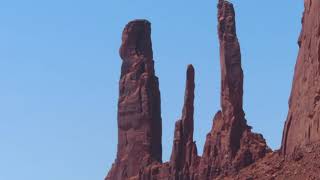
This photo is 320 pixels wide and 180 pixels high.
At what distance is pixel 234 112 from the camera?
433ft

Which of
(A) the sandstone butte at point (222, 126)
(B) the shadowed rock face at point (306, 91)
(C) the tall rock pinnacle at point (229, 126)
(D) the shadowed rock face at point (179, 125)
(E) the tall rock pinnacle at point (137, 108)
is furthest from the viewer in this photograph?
(E) the tall rock pinnacle at point (137, 108)

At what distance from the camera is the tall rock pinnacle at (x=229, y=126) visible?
129 m

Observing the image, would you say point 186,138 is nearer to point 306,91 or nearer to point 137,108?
point 137,108

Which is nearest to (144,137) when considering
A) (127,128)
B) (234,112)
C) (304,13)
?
(127,128)

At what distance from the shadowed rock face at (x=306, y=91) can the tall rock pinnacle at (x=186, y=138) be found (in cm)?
1637

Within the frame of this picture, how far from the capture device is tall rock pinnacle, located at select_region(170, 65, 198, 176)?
449 feet

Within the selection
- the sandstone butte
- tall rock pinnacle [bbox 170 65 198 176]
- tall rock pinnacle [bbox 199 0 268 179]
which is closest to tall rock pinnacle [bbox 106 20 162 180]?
the sandstone butte

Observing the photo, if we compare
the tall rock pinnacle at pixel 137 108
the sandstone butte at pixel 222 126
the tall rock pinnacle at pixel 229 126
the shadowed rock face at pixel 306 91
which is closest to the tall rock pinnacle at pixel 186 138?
the sandstone butte at pixel 222 126

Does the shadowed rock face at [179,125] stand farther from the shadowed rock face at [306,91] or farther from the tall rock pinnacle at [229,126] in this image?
the shadowed rock face at [306,91]

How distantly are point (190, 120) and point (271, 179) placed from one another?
2242 centimetres

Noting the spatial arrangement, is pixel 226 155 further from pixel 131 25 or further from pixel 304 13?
pixel 131 25

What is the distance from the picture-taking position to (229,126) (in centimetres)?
13125

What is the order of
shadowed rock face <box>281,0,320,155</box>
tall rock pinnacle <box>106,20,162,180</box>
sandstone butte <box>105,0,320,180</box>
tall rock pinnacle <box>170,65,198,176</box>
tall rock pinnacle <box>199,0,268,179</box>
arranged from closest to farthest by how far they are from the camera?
shadowed rock face <box>281,0,320,155</box>
sandstone butte <box>105,0,320,180</box>
tall rock pinnacle <box>199,0,268,179</box>
tall rock pinnacle <box>170,65,198,176</box>
tall rock pinnacle <box>106,20,162,180</box>

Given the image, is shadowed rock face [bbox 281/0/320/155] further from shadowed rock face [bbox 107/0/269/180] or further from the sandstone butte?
shadowed rock face [bbox 107/0/269/180]
